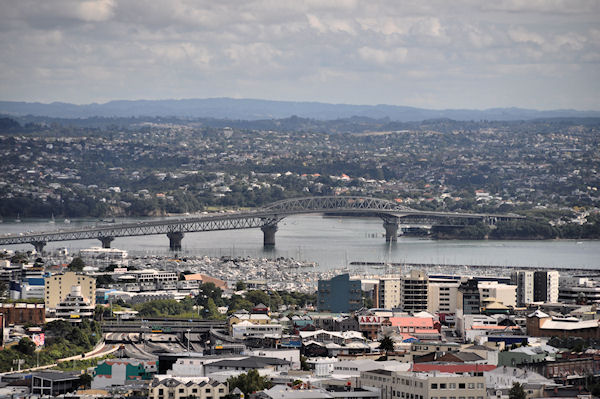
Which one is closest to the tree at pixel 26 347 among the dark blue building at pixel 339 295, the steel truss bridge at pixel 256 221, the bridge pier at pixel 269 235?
the dark blue building at pixel 339 295

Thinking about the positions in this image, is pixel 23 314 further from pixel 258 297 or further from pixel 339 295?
pixel 339 295

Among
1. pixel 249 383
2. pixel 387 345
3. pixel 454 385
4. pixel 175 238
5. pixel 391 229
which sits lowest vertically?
pixel 391 229

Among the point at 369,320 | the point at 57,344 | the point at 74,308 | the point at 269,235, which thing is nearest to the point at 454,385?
the point at 57,344

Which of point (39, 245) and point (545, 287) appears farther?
point (39, 245)

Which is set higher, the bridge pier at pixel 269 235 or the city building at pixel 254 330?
the city building at pixel 254 330

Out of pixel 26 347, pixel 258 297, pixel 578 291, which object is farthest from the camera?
pixel 578 291

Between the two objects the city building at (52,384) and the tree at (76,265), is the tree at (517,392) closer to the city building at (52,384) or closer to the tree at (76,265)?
the city building at (52,384)

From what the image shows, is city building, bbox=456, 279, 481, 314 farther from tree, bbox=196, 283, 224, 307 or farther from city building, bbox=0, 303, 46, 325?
city building, bbox=0, 303, 46, 325

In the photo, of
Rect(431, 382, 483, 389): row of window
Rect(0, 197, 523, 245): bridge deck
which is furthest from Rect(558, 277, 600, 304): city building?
Rect(0, 197, 523, 245): bridge deck
